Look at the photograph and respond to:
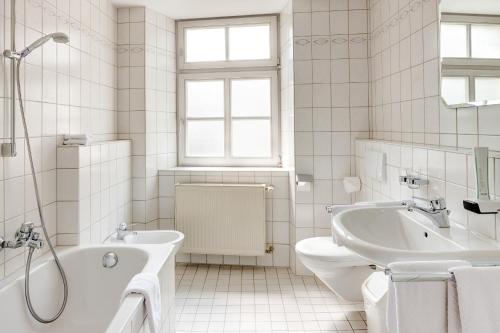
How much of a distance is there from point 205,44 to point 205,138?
92cm

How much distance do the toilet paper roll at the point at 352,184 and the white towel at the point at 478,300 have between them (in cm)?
183

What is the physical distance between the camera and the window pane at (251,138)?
3.34m

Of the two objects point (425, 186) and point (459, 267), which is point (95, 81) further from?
point (459, 267)

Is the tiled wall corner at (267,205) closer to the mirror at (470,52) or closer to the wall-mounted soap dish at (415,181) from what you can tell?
the wall-mounted soap dish at (415,181)

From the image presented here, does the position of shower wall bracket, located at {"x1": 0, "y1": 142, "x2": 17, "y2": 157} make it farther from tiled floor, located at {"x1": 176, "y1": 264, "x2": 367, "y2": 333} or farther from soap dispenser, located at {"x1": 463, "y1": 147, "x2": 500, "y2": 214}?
soap dispenser, located at {"x1": 463, "y1": 147, "x2": 500, "y2": 214}

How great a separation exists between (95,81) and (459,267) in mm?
2594

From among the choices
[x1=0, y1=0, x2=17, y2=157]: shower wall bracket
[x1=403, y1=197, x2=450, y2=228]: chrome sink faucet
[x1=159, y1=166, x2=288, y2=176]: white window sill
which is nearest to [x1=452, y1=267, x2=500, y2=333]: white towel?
[x1=403, y1=197, x2=450, y2=228]: chrome sink faucet

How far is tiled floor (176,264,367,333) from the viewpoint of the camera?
2.19 metres

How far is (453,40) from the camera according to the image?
1.60 metres

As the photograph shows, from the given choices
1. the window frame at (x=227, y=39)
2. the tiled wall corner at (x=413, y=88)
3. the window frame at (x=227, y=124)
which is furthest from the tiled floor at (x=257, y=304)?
the window frame at (x=227, y=39)

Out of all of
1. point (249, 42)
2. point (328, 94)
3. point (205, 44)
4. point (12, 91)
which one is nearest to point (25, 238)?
point (12, 91)

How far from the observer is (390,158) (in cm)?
215

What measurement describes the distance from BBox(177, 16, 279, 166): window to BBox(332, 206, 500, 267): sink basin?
1.73m

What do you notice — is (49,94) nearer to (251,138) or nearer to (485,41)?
(251,138)
